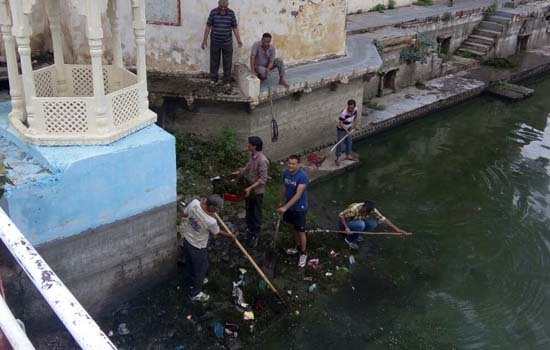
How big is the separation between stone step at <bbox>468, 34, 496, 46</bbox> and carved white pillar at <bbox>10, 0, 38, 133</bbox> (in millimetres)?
16782

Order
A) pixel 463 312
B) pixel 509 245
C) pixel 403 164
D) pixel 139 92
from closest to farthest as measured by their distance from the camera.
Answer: pixel 139 92, pixel 463 312, pixel 509 245, pixel 403 164

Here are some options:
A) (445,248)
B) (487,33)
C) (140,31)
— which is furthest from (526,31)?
(140,31)

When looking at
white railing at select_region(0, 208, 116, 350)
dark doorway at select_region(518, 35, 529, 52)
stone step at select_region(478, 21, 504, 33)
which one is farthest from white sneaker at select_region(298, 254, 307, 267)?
dark doorway at select_region(518, 35, 529, 52)

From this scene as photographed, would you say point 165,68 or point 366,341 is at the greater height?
point 165,68

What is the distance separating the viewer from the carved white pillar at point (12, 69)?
630 centimetres

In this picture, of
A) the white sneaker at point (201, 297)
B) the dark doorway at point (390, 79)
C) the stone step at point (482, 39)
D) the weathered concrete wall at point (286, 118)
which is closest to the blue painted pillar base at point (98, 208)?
the white sneaker at point (201, 297)

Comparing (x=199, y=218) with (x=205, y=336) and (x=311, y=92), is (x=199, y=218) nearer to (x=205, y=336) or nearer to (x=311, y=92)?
(x=205, y=336)

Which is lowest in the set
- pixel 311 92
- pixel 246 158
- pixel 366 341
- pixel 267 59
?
pixel 366 341

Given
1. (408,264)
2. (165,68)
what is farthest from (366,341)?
(165,68)

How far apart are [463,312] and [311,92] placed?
5.47 metres

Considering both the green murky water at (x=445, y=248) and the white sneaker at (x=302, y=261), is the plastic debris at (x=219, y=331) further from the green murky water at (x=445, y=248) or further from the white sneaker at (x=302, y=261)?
the white sneaker at (x=302, y=261)

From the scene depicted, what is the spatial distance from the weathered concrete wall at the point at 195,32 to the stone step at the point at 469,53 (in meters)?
9.48

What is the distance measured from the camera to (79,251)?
6.36 metres

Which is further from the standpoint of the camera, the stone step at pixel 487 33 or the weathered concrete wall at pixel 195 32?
the stone step at pixel 487 33
